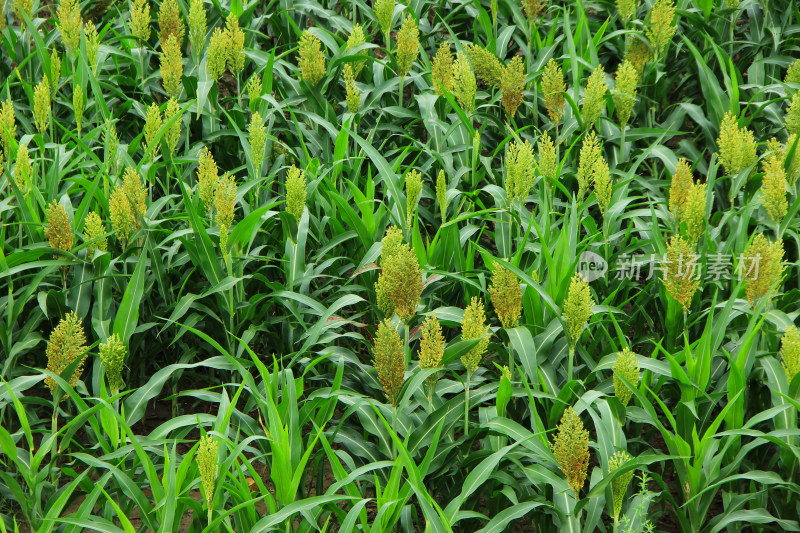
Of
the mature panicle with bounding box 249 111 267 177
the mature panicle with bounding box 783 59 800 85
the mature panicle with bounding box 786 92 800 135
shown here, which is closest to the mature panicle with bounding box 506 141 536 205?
the mature panicle with bounding box 249 111 267 177

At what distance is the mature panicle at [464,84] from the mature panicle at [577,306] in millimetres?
1271

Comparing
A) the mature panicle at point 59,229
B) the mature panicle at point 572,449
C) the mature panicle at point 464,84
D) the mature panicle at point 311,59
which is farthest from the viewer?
the mature panicle at point 311,59

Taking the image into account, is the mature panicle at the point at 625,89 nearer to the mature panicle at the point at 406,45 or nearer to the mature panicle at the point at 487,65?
the mature panicle at the point at 487,65

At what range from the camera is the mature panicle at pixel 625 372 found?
85.7 inches

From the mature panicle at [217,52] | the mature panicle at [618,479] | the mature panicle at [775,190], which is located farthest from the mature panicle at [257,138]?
the mature panicle at [775,190]

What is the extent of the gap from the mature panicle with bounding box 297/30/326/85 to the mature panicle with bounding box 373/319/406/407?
1.76m

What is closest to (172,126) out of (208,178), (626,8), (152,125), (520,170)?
(152,125)

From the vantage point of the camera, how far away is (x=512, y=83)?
3.42 metres

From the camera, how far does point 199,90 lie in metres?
3.55

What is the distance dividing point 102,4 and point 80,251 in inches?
89.3

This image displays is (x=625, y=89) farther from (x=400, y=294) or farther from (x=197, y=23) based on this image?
(x=197, y=23)

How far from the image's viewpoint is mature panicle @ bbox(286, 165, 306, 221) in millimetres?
2689

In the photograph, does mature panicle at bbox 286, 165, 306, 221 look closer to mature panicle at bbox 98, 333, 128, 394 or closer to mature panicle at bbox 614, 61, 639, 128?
mature panicle at bbox 98, 333, 128, 394

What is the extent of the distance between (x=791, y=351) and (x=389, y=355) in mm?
1103
